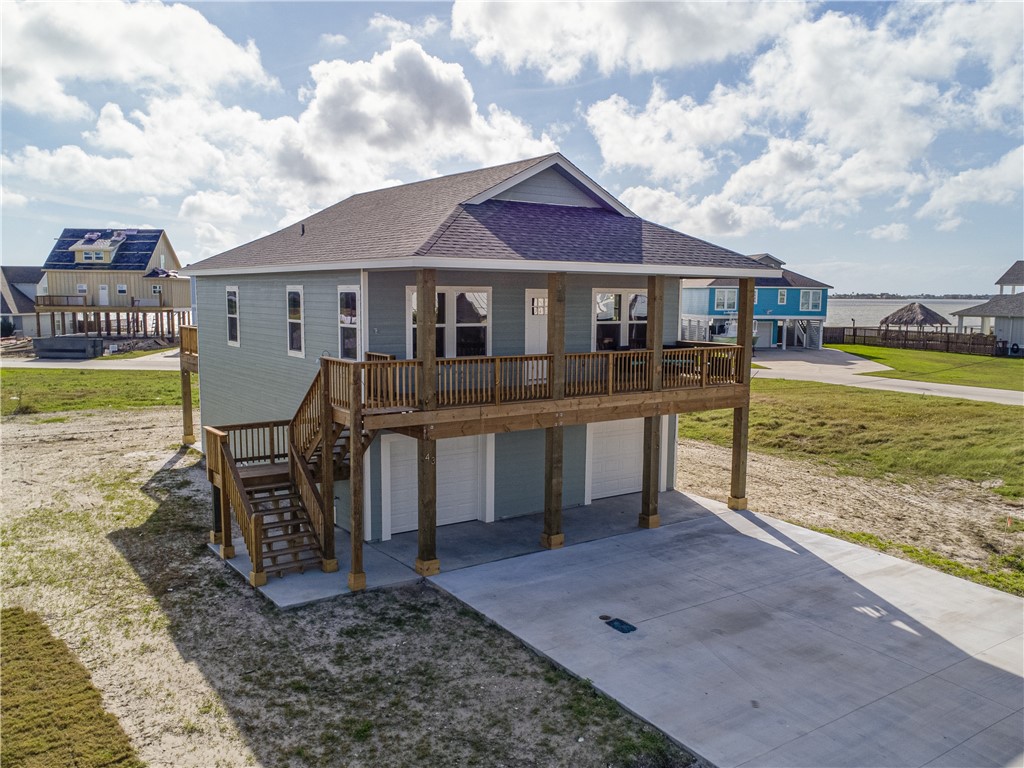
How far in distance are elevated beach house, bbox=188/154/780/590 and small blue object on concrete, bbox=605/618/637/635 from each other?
10.9ft

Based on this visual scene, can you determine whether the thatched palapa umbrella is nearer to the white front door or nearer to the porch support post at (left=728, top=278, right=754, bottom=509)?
the porch support post at (left=728, top=278, right=754, bottom=509)

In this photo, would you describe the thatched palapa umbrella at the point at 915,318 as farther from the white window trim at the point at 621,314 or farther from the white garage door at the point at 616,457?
the white window trim at the point at 621,314

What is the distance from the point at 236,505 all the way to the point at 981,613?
11923 mm

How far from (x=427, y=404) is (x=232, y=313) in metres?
9.45

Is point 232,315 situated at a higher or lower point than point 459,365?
higher

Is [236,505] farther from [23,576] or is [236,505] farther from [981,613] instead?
[981,613]

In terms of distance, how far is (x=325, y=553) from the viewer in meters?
13.1

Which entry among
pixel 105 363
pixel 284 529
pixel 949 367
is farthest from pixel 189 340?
pixel 949 367

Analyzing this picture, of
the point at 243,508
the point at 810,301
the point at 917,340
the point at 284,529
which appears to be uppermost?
the point at 810,301

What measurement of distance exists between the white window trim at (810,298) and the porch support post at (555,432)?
4337cm

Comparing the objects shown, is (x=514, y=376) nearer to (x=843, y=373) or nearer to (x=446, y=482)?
(x=446, y=482)

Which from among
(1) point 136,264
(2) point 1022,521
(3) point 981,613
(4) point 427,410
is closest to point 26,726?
(4) point 427,410

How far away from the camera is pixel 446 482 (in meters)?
15.8

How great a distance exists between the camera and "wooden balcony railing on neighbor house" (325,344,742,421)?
12375 millimetres
